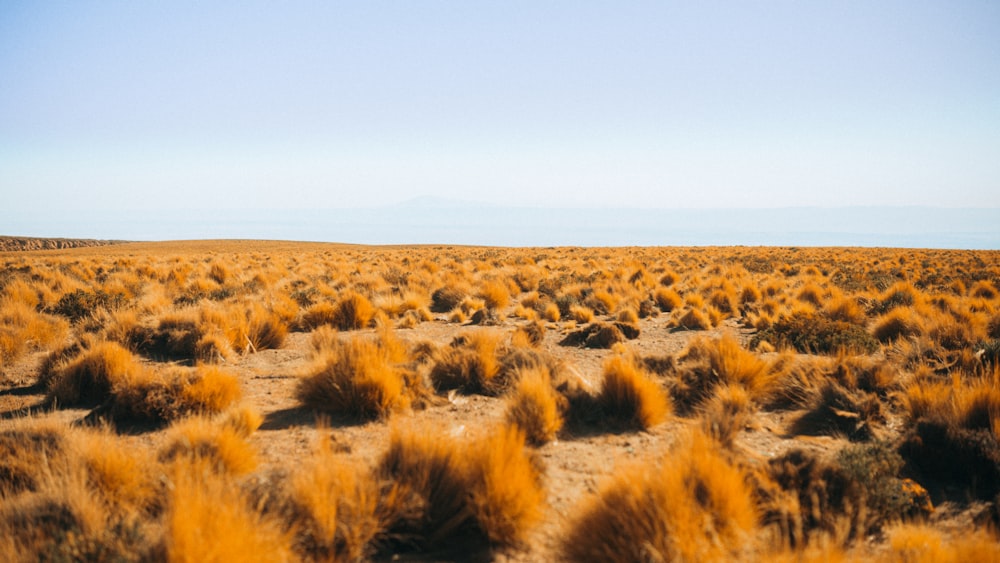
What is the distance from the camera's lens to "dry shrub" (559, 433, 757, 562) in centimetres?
232

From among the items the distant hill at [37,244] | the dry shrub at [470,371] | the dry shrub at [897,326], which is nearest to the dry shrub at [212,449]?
the dry shrub at [470,371]

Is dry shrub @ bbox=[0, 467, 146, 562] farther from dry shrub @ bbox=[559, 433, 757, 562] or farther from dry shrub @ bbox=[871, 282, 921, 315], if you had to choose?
dry shrub @ bbox=[871, 282, 921, 315]

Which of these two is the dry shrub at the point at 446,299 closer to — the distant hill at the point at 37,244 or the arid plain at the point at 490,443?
the arid plain at the point at 490,443

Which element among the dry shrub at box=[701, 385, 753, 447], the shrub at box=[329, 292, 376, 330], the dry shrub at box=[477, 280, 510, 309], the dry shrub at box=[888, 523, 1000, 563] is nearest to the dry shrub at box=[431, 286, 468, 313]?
the dry shrub at box=[477, 280, 510, 309]

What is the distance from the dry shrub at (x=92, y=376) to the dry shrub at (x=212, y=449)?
2155mm

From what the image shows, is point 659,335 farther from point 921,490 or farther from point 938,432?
point 921,490

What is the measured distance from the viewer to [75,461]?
288 cm

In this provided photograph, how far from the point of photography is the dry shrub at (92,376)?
5145 mm

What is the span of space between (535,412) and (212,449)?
2552 mm

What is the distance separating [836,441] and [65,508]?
19.0 feet

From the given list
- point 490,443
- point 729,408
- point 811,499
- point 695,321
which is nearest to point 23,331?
point 490,443

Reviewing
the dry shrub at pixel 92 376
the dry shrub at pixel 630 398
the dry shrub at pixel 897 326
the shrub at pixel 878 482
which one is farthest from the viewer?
the dry shrub at pixel 897 326

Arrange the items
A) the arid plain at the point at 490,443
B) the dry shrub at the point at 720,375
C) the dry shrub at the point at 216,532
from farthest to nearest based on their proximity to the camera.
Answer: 1. the dry shrub at the point at 720,375
2. the arid plain at the point at 490,443
3. the dry shrub at the point at 216,532

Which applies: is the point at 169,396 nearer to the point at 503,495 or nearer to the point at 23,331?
the point at 503,495
